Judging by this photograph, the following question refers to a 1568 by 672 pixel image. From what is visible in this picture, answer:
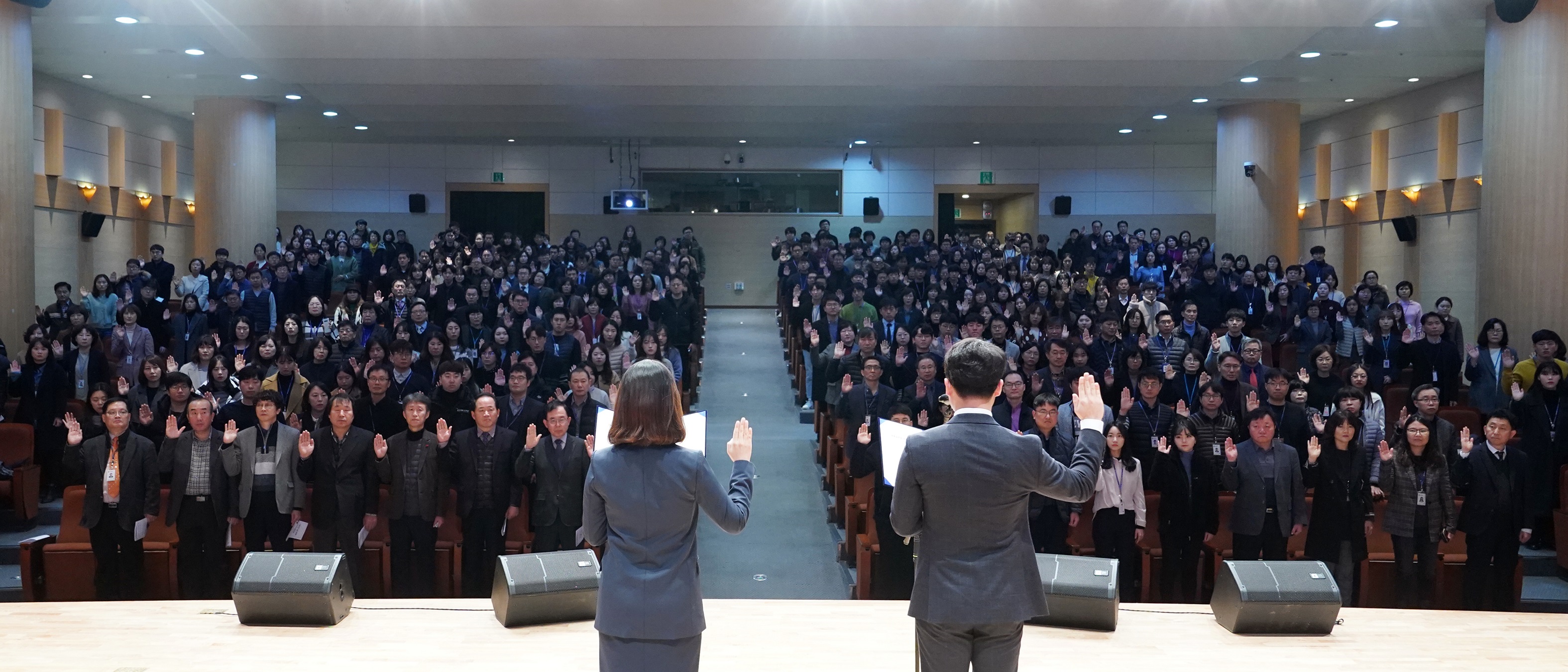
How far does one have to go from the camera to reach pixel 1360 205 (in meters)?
15.2

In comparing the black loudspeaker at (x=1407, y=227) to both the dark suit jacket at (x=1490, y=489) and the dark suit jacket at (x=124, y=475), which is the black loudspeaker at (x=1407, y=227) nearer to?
the dark suit jacket at (x=1490, y=489)

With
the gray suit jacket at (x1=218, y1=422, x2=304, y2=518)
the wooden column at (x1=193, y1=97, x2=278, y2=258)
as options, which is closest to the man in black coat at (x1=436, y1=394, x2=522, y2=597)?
the gray suit jacket at (x1=218, y1=422, x2=304, y2=518)

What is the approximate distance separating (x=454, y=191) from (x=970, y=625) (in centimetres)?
1822

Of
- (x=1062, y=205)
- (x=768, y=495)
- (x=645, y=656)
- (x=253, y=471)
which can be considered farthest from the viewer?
(x=1062, y=205)

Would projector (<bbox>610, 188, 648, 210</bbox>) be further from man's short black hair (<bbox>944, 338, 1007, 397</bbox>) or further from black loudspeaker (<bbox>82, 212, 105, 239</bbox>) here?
man's short black hair (<bbox>944, 338, 1007, 397</bbox>)

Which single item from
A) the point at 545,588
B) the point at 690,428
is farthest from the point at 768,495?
the point at 690,428

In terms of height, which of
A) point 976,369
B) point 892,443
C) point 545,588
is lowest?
point 545,588

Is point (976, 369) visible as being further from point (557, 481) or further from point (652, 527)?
point (557, 481)

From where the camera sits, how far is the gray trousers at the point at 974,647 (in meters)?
2.65

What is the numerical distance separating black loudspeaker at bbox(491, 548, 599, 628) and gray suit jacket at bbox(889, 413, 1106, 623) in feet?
7.37

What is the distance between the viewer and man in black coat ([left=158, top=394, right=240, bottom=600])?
597 centimetres

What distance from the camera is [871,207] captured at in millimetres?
19141

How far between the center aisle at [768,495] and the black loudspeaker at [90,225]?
7.94 m

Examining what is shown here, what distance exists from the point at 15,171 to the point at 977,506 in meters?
9.41
